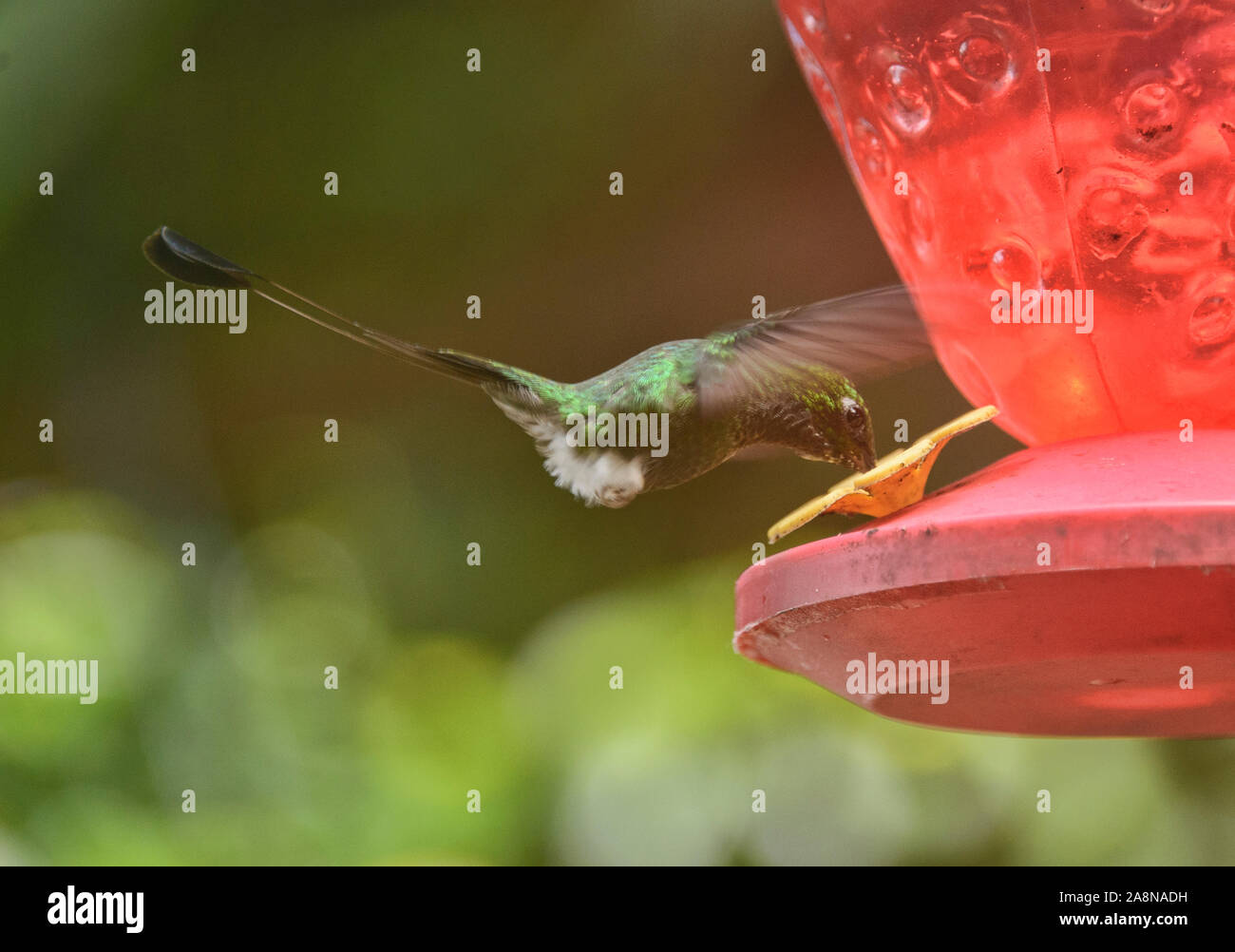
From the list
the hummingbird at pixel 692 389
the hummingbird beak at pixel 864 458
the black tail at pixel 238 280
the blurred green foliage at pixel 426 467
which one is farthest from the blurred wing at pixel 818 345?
the blurred green foliage at pixel 426 467

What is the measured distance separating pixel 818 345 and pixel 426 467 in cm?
248

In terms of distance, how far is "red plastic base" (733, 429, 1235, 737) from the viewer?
1.04 metres

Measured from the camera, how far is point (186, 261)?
5.33 feet

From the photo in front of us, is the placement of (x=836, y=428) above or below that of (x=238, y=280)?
below

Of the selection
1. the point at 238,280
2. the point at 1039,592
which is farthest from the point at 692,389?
the point at 1039,592

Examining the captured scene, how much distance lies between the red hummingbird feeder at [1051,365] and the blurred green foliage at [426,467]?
1.96 meters

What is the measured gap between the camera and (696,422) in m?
1.74

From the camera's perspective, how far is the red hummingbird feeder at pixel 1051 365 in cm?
110

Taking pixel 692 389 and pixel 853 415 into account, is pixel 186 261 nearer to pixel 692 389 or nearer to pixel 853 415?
pixel 692 389

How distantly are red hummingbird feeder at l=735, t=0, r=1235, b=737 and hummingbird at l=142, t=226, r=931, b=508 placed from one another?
5.4 inches

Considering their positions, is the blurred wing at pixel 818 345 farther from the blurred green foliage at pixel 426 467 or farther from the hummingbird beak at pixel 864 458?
the blurred green foliage at pixel 426 467

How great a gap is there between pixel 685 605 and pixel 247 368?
1448mm

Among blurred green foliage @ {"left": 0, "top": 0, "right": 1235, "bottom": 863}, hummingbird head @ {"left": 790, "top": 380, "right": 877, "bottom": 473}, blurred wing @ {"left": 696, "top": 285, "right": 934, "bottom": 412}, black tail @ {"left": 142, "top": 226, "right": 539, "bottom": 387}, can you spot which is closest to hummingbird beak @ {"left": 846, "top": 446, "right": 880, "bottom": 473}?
hummingbird head @ {"left": 790, "top": 380, "right": 877, "bottom": 473}
